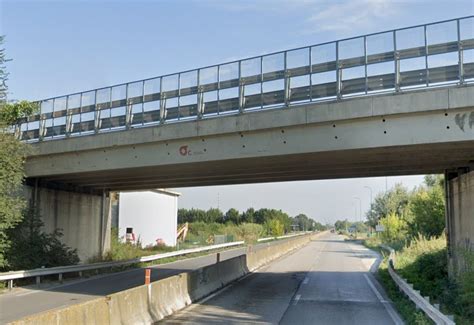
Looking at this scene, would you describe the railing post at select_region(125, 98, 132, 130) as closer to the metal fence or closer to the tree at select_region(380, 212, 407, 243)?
the metal fence

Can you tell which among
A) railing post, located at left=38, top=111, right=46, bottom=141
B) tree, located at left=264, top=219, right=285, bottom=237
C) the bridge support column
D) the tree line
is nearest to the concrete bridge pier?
railing post, located at left=38, top=111, right=46, bottom=141

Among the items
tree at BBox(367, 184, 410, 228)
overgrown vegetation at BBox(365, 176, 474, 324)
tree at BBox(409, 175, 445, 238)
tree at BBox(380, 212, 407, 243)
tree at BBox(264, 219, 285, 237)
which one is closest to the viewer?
overgrown vegetation at BBox(365, 176, 474, 324)

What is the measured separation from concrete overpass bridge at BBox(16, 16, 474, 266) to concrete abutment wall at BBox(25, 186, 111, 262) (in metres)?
0.40

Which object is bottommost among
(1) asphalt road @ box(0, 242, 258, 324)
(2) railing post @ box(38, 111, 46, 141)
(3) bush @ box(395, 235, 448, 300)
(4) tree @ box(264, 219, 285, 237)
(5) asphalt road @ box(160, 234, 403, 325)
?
(1) asphalt road @ box(0, 242, 258, 324)

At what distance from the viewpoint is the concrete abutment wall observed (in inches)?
1042

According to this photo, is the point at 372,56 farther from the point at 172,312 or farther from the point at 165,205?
the point at 165,205

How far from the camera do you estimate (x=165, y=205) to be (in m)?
54.1

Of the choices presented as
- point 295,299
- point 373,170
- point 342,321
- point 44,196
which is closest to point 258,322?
point 342,321

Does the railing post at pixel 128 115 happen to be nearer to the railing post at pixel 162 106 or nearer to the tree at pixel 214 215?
the railing post at pixel 162 106

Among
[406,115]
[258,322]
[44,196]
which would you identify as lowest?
[258,322]

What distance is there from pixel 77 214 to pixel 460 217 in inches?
773

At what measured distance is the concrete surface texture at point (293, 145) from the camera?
48.4ft

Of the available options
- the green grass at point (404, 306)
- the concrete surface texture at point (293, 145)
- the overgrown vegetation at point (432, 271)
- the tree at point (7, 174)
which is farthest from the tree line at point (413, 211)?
the tree at point (7, 174)

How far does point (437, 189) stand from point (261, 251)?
16.0 meters
